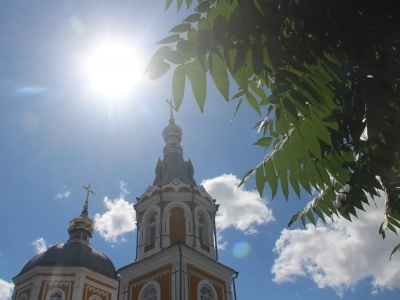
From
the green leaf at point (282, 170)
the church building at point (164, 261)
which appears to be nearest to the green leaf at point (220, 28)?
the green leaf at point (282, 170)

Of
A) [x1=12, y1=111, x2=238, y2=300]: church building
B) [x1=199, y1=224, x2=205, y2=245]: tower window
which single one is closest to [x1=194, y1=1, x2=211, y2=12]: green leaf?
[x1=12, y1=111, x2=238, y2=300]: church building

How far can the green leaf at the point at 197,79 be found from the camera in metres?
1.60

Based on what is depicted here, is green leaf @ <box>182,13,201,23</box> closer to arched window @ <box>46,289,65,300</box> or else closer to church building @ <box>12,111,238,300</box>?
church building @ <box>12,111,238,300</box>

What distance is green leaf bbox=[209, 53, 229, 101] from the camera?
160cm

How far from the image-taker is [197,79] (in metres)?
1.64

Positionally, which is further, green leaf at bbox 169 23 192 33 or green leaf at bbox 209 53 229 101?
green leaf at bbox 169 23 192 33

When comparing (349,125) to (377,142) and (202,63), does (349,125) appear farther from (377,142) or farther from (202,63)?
(202,63)

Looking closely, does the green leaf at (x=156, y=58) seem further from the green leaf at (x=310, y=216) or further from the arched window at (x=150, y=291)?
the arched window at (x=150, y=291)

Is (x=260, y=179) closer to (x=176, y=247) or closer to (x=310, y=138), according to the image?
(x=310, y=138)

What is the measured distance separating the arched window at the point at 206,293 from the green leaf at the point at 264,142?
15667 mm

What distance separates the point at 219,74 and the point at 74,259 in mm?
27470

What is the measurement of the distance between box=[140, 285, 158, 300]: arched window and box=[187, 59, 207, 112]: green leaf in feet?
53.9

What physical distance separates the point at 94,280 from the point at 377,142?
2703cm

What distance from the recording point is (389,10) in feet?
5.33
